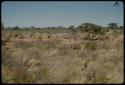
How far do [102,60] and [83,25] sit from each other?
68.4 ft

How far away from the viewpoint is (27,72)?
979 centimetres

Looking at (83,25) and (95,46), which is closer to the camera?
(95,46)

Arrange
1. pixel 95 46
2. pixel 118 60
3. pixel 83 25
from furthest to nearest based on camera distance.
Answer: pixel 83 25, pixel 95 46, pixel 118 60

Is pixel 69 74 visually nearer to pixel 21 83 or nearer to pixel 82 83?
pixel 82 83

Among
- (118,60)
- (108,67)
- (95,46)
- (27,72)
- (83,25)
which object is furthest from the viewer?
(83,25)

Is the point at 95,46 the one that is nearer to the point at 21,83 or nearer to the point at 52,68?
the point at 52,68

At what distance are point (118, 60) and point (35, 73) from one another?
11.5ft

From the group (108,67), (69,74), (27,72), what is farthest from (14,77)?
(108,67)

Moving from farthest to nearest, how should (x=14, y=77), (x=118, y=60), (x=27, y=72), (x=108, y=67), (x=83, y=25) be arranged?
(x=83, y=25) → (x=118, y=60) → (x=108, y=67) → (x=27, y=72) → (x=14, y=77)

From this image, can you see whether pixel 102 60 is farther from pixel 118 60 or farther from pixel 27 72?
pixel 27 72

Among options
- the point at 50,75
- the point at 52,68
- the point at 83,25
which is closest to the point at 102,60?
the point at 52,68

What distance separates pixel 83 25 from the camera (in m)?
32.7

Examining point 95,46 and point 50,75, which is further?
point 95,46

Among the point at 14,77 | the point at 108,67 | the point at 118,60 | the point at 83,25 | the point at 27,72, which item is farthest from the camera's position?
the point at 83,25
